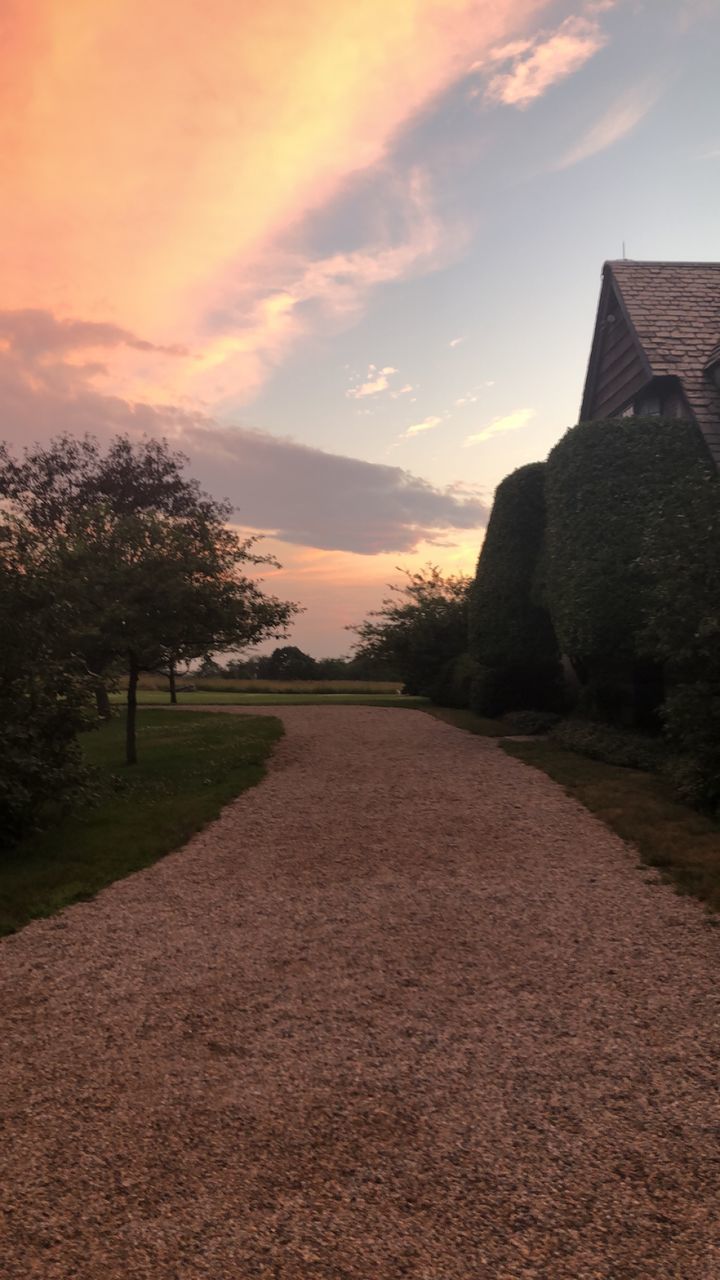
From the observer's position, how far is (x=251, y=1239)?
334cm

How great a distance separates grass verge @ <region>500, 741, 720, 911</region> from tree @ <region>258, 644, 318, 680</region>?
3605cm

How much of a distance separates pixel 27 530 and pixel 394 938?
8.87 m

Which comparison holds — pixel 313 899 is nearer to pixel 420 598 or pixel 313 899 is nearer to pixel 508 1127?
pixel 508 1127

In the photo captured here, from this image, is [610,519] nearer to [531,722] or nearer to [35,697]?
[531,722]

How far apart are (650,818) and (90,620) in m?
10.3

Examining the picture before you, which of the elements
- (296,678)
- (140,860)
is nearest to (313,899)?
(140,860)

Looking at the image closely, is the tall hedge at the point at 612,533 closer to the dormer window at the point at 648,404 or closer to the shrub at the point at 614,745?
the shrub at the point at 614,745

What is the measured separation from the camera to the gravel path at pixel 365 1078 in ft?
11.0

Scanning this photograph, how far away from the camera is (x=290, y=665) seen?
51156 mm

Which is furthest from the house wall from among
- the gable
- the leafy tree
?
the leafy tree

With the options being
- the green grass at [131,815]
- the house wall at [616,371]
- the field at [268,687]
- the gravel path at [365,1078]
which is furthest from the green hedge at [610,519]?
the field at [268,687]

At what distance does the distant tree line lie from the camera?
1029 centimetres

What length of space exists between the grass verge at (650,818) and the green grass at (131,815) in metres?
5.89

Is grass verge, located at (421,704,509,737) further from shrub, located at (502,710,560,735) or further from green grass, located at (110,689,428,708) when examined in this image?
green grass, located at (110,689,428,708)
